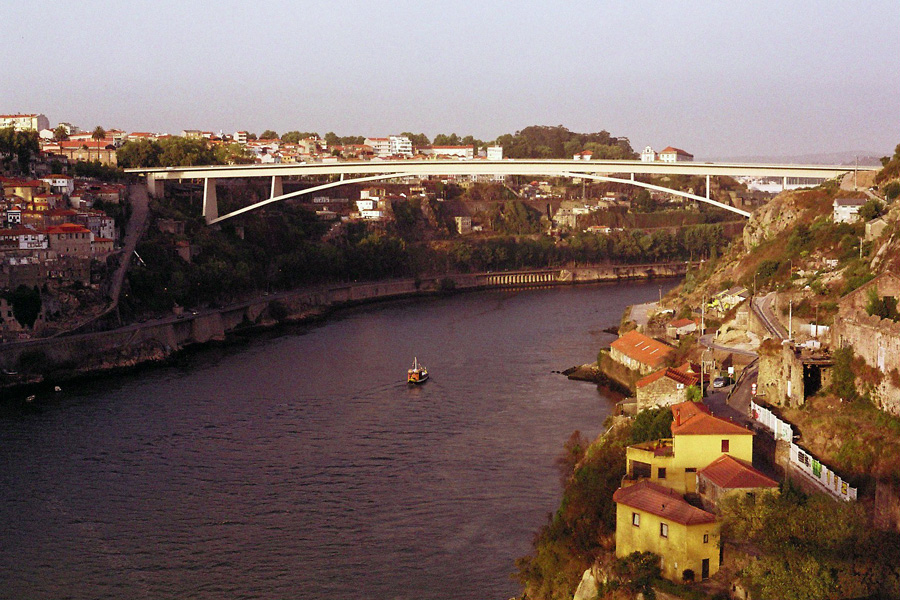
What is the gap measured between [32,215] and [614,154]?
1472 inches

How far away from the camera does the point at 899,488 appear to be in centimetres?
690

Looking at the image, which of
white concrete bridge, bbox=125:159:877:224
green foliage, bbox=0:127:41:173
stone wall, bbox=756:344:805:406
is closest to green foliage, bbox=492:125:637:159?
white concrete bridge, bbox=125:159:877:224

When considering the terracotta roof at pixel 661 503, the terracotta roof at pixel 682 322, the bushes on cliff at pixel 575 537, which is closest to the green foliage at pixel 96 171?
the terracotta roof at pixel 682 322

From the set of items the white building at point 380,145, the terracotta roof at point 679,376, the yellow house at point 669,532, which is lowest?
the yellow house at point 669,532

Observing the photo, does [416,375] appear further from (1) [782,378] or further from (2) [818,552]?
(2) [818,552]

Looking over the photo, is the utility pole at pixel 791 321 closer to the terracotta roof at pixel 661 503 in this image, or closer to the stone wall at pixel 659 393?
the stone wall at pixel 659 393

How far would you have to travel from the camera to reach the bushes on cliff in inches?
316

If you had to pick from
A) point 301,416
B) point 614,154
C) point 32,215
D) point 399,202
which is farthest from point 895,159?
point 614,154

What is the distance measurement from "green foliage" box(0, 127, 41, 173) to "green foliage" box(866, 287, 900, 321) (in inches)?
937

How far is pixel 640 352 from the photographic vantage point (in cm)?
1588

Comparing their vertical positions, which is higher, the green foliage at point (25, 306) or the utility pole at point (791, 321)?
the utility pole at point (791, 321)

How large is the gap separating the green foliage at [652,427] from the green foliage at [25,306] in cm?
1224

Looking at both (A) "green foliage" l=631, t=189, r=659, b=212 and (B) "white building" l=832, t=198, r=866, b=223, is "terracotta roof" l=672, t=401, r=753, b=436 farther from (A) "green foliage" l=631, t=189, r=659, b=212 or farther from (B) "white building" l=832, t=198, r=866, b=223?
(A) "green foliage" l=631, t=189, r=659, b=212

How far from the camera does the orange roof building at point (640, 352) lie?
15.1 meters
